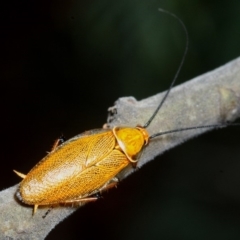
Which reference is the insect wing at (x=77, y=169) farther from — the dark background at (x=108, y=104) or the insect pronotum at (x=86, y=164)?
the dark background at (x=108, y=104)

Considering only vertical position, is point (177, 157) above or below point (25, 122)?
below

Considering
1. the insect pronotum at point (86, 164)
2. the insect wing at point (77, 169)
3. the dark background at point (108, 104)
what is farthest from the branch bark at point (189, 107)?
the dark background at point (108, 104)

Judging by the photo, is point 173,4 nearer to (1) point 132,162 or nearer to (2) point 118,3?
(2) point 118,3

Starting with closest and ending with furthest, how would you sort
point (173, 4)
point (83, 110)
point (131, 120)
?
point (131, 120)
point (173, 4)
point (83, 110)

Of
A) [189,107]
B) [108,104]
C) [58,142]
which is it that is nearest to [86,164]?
[58,142]

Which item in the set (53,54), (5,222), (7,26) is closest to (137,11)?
(53,54)

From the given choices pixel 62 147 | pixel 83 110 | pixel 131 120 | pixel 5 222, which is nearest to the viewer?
pixel 5 222

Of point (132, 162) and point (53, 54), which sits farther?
point (53, 54)
